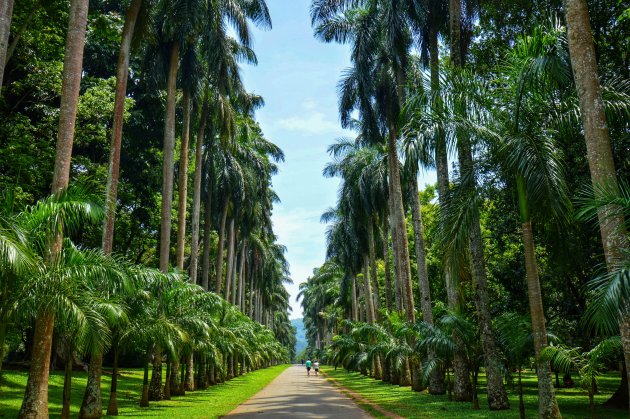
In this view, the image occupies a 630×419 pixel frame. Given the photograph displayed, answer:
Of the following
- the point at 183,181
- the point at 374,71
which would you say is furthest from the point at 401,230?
the point at 183,181

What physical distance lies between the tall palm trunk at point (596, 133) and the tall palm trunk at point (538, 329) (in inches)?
116

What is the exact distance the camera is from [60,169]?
11.3m

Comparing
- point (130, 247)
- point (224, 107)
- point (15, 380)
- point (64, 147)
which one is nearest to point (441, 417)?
point (64, 147)

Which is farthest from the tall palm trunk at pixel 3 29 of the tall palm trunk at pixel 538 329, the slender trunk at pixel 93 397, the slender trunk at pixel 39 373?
the tall palm trunk at pixel 538 329

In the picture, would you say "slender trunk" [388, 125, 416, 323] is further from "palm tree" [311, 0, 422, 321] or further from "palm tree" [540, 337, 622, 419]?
"palm tree" [540, 337, 622, 419]

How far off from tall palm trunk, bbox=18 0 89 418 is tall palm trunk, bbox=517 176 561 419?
988 centimetres

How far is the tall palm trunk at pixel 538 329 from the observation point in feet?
34.0

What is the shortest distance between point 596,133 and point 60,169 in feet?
35.9

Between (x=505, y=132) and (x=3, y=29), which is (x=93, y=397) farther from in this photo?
(x=505, y=132)

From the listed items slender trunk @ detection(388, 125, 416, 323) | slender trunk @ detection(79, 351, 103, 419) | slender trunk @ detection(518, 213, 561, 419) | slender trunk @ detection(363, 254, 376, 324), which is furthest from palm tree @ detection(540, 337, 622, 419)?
slender trunk @ detection(363, 254, 376, 324)

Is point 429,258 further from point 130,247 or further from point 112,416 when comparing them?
point 112,416

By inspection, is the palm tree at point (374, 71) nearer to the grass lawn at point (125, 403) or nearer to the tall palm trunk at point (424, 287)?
the tall palm trunk at point (424, 287)

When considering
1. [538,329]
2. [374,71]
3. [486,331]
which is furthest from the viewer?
[374,71]

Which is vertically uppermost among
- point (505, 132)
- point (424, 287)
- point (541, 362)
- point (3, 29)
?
point (3, 29)
